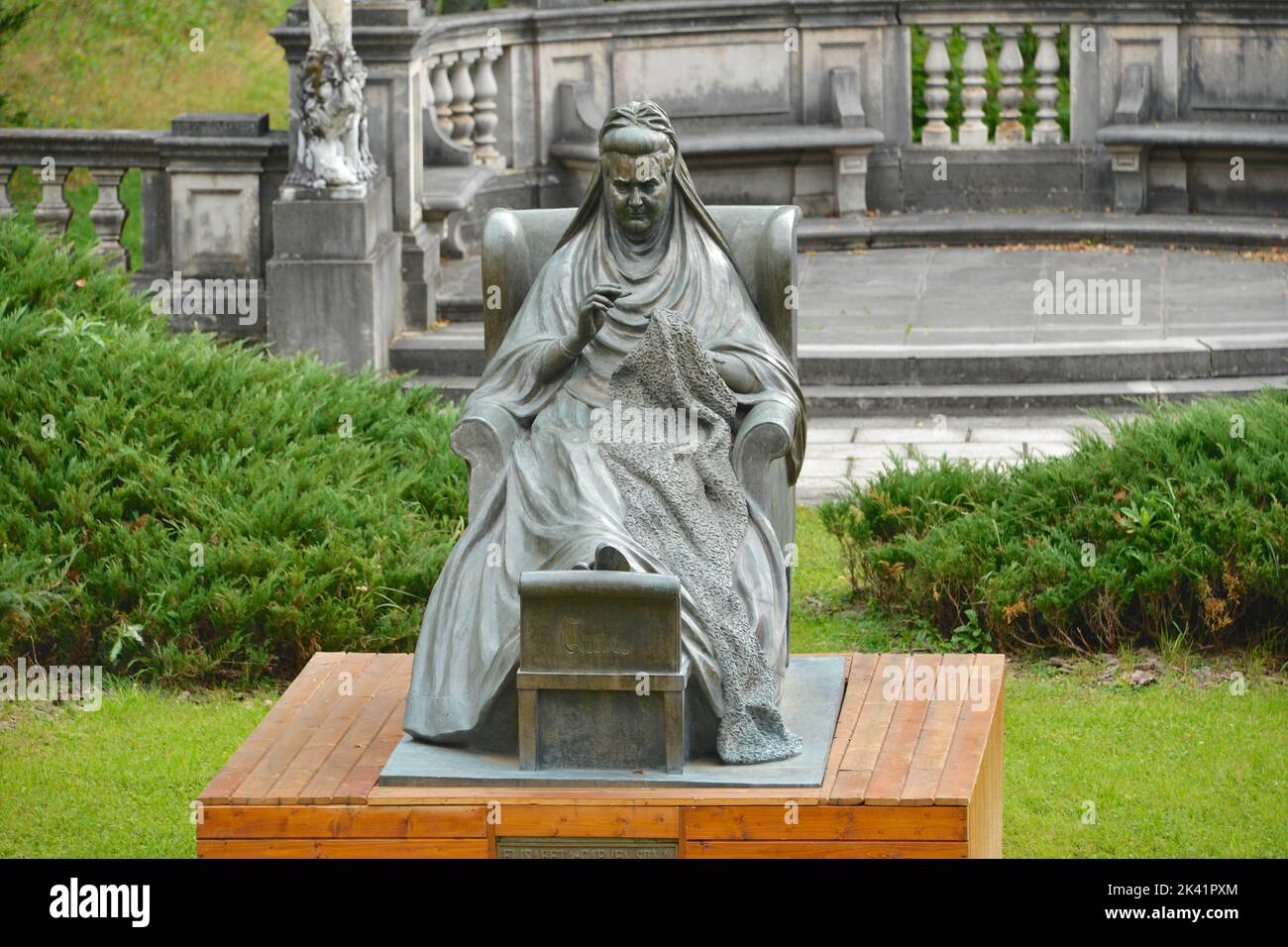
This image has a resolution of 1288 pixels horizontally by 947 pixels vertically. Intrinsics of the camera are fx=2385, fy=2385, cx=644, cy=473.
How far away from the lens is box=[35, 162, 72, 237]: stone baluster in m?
13.8

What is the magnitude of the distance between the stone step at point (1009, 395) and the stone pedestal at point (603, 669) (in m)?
6.21

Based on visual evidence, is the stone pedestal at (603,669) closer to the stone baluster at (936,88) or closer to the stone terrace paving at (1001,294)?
the stone terrace paving at (1001,294)

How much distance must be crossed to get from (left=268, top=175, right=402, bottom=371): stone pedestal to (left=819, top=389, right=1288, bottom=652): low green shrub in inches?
160

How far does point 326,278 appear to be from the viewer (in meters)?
12.9

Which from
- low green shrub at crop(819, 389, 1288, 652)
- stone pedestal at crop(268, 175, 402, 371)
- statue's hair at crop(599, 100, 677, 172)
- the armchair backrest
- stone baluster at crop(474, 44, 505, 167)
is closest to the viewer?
statue's hair at crop(599, 100, 677, 172)

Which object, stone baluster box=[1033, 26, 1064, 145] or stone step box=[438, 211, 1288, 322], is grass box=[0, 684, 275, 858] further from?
stone baluster box=[1033, 26, 1064, 145]

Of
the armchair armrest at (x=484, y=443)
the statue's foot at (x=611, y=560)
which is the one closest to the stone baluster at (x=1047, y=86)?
the armchair armrest at (x=484, y=443)

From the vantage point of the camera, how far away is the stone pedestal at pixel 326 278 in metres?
Answer: 12.8

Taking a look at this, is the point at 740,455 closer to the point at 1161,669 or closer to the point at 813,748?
the point at 813,748

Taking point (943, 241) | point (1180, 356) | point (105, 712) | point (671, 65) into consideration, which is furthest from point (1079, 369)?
point (105, 712)

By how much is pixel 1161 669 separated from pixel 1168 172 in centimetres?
803

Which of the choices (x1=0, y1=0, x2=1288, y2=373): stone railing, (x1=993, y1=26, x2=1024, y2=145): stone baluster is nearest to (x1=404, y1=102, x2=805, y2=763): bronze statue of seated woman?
(x1=0, y1=0, x2=1288, y2=373): stone railing
